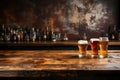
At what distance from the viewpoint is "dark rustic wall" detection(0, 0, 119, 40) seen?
17.4 ft

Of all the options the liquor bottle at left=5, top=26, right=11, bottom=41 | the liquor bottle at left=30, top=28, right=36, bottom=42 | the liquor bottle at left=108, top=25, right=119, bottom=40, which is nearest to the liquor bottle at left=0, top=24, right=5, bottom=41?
the liquor bottle at left=5, top=26, right=11, bottom=41

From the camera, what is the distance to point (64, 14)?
5.30 m

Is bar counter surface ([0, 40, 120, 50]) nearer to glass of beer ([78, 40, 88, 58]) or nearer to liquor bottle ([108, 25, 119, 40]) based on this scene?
liquor bottle ([108, 25, 119, 40])

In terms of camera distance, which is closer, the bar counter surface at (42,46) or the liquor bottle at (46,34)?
the bar counter surface at (42,46)

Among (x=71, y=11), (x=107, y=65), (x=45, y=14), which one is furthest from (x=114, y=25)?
(x=107, y=65)

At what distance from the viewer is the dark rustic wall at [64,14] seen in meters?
5.29

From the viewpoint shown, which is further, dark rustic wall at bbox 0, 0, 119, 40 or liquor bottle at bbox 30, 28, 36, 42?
dark rustic wall at bbox 0, 0, 119, 40

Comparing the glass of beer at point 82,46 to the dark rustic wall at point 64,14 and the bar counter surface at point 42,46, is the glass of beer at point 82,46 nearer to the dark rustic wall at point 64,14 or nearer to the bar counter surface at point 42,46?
the bar counter surface at point 42,46

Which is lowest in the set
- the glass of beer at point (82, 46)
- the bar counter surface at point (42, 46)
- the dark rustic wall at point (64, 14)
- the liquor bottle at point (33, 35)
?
the bar counter surface at point (42, 46)

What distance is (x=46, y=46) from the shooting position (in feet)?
14.5

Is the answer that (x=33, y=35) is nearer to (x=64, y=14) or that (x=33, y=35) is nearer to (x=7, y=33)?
(x=7, y=33)

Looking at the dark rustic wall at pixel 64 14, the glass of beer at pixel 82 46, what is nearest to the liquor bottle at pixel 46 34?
the dark rustic wall at pixel 64 14

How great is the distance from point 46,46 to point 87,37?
4.08ft

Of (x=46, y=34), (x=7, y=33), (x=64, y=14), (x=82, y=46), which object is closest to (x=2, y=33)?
(x=7, y=33)
